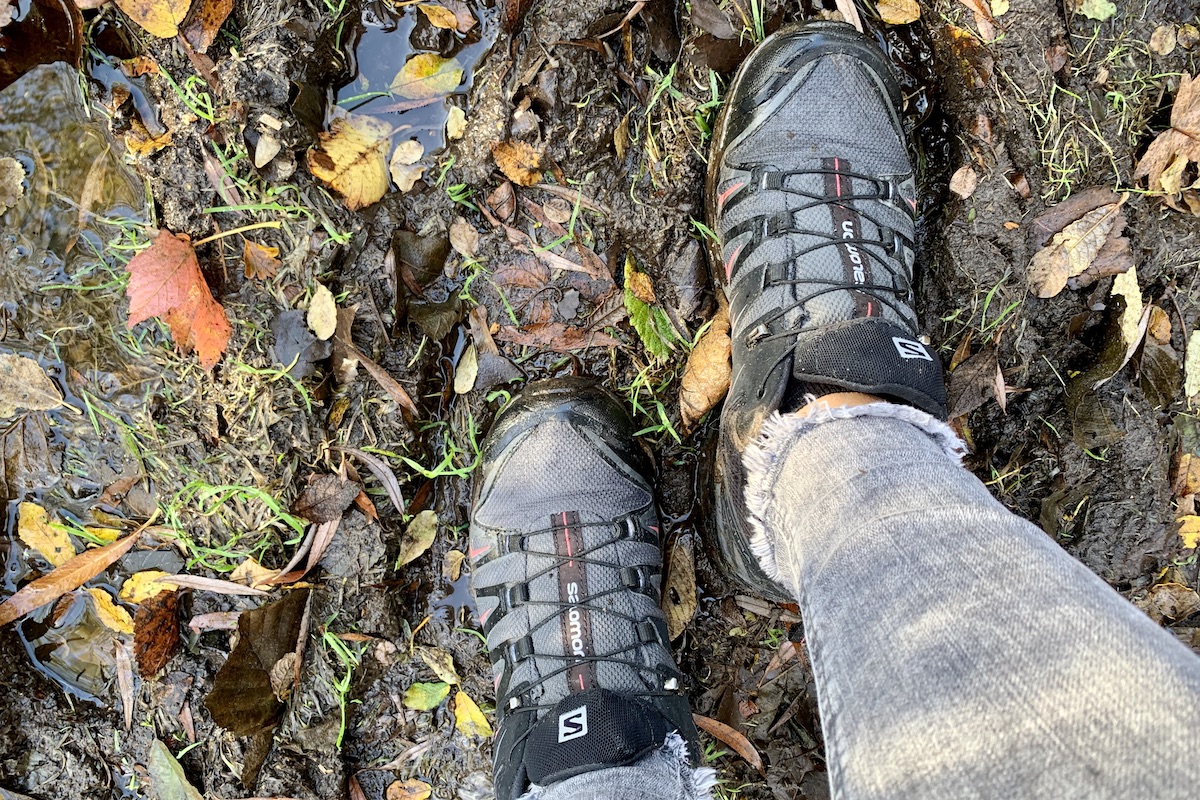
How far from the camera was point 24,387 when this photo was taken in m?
2.03

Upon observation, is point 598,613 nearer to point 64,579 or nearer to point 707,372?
point 707,372

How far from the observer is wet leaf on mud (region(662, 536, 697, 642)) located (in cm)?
216

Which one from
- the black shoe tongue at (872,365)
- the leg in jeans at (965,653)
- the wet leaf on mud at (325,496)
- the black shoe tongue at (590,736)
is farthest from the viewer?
the wet leaf on mud at (325,496)

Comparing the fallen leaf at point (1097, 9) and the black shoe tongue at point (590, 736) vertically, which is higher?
the fallen leaf at point (1097, 9)

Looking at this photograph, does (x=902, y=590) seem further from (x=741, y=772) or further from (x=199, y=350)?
(x=199, y=350)

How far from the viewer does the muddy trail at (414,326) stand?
192 centimetres

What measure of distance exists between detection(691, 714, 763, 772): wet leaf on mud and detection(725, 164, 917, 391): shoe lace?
123 centimetres

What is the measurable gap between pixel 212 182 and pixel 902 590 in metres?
1.85

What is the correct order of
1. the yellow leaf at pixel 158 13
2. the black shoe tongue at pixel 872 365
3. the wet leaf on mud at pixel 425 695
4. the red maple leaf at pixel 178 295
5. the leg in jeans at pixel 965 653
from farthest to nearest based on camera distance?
1. the wet leaf on mud at pixel 425 695
2. the red maple leaf at pixel 178 295
3. the yellow leaf at pixel 158 13
4. the black shoe tongue at pixel 872 365
5. the leg in jeans at pixel 965 653

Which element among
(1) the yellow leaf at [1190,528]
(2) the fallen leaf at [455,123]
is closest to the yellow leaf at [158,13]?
(2) the fallen leaf at [455,123]

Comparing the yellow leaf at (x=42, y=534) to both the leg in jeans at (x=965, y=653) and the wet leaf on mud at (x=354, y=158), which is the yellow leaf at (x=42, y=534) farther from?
the leg in jeans at (x=965, y=653)

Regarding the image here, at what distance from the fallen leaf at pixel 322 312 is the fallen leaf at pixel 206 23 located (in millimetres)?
652

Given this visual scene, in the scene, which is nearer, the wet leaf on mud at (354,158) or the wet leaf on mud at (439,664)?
the wet leaf on mud at (354,158)

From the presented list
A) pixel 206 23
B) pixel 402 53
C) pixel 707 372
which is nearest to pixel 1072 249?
pixel 707 372
